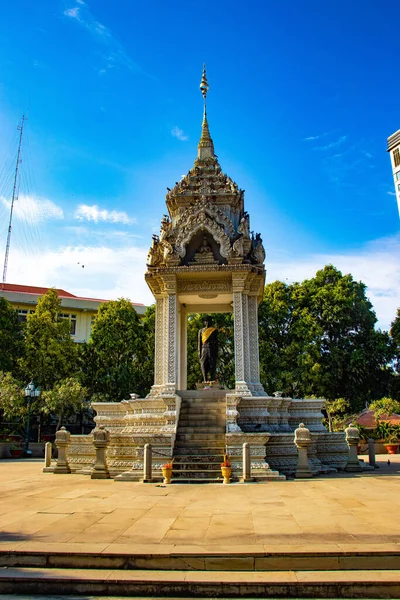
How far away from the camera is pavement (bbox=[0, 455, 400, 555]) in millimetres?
5613

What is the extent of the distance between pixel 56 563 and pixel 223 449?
25.8 ft

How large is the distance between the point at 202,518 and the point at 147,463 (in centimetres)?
489

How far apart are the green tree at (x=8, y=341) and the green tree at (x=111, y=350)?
4709 mm

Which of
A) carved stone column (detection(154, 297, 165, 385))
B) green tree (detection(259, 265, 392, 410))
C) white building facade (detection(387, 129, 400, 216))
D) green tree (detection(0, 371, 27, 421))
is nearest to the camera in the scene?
carved stone column (detection(154, 297, 165, 385))

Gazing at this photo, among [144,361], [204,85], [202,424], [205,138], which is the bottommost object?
[202,424]

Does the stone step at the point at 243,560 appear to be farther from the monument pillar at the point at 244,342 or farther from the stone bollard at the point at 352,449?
the stone bollard at the point at 352,449

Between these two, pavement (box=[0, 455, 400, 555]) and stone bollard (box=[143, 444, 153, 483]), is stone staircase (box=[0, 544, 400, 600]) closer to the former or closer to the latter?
pavement (box=[0, 455, 400, 555])

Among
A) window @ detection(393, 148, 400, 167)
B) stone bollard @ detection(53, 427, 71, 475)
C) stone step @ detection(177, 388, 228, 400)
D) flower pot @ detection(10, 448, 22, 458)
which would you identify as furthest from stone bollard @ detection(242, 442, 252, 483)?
window @ detection(393, 148, 400, 167)

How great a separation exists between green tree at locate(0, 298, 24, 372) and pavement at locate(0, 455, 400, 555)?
22.5 meters

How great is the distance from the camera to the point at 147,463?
38.4ft

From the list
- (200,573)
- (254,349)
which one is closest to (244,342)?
(254,349)

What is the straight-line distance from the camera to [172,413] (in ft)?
44.7

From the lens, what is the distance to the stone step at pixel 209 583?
4.84 metres

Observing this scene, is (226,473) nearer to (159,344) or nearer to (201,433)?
(201,433)
